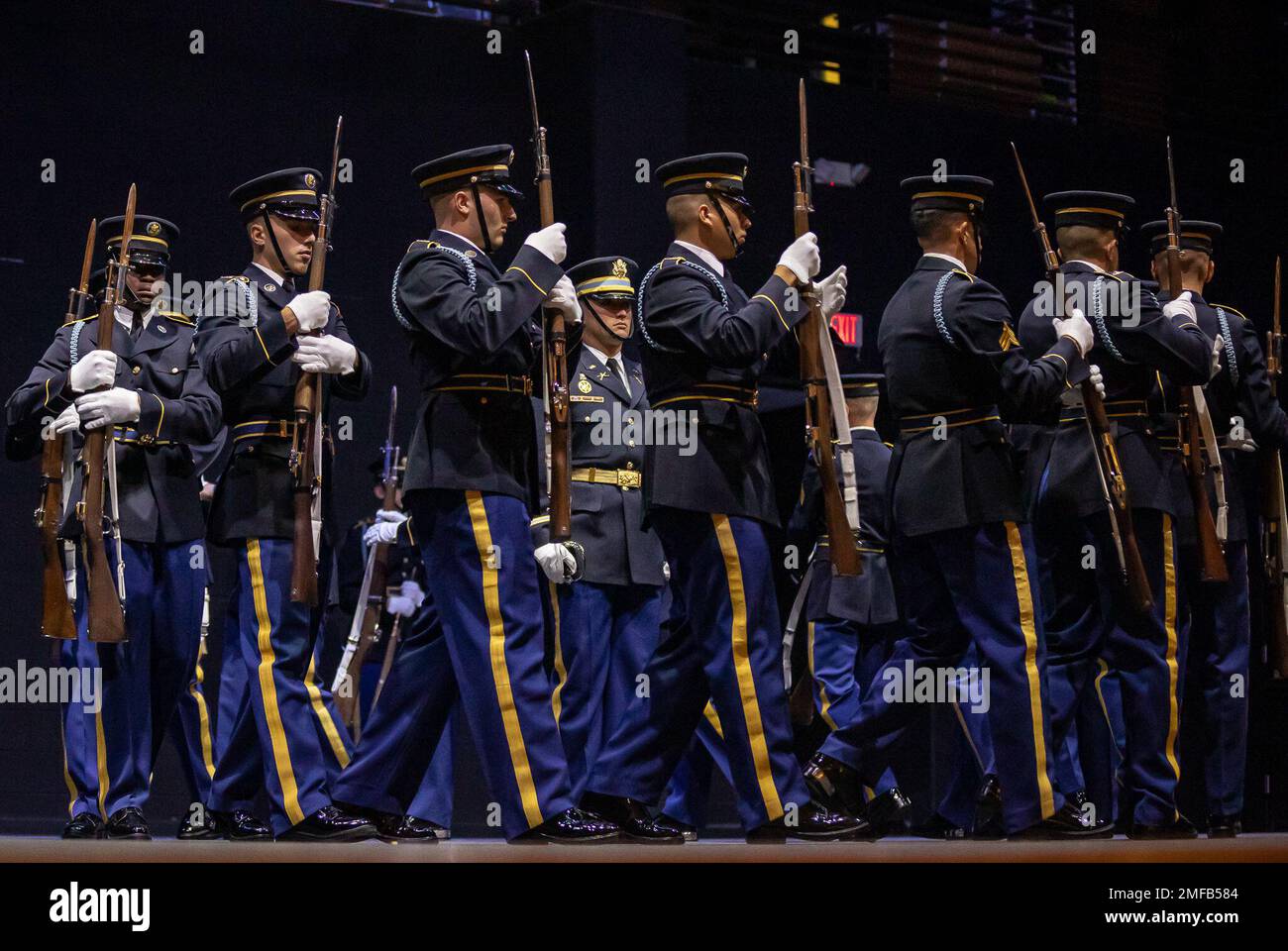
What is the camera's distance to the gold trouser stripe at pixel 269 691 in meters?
4.82

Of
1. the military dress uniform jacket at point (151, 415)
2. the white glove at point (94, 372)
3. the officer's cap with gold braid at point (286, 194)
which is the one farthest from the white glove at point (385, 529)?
the officer's cap with gold braid at point (286, 194)

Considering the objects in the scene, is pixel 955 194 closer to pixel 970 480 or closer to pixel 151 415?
pixel 970 480

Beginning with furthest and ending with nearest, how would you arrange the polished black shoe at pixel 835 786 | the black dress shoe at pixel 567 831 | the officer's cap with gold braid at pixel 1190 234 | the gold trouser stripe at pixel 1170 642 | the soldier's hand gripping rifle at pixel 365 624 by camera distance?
the soldier's hand gripping rifle at pixel 365 624, the officer's cap with gold braid at pixel 1190 234, the polished black shoe at pixel 835 786, the gold trouser stripe at pixel 1170 642, the black dress shoe at pixel 567 831

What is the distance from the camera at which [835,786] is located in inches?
227

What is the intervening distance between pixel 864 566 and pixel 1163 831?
1.94 m

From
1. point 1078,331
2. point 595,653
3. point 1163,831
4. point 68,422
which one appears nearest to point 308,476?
point 68,422

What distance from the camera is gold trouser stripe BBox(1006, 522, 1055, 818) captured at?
5.02 meters

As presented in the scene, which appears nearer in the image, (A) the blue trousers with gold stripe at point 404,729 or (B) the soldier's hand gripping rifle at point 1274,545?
(A) the blue trousers with gold stripe at point 404,729

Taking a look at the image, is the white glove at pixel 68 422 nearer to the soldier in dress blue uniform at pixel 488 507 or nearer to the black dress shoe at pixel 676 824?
the soldier in dress blue uniform at pixel 488 507

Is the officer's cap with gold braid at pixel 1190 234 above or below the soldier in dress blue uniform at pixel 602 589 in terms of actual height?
above

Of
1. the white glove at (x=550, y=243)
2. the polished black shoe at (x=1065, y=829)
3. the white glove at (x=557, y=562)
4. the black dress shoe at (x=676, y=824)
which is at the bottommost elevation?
the black dress shoe at (x=676, y=824)

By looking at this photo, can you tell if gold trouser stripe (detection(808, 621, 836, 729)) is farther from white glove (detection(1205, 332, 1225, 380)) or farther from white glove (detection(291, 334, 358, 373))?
white glove (detection(291, 334, 358, 373))

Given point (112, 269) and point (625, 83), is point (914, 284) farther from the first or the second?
point (625, 83)

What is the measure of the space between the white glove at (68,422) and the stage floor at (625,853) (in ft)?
5.02
